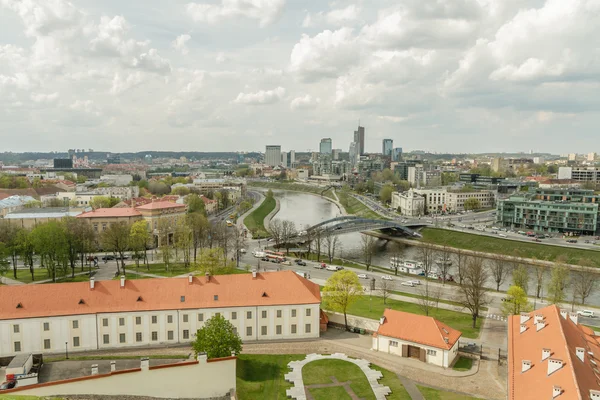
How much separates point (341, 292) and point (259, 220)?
3041 inches

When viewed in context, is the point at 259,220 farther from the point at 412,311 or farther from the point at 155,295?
the point at 155,295

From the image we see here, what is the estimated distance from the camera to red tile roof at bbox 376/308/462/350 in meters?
33.7

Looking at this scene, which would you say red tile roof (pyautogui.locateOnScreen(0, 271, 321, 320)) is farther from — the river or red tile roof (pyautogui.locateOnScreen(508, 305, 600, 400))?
the river

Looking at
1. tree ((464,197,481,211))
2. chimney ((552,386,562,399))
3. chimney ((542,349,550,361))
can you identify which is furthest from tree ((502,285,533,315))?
tree ((464,197,481,211))

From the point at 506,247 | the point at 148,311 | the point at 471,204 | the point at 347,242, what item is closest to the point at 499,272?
the point at 506,247

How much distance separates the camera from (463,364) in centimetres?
3388

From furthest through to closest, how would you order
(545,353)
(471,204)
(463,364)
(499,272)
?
1. (471,204)
2. (499,272)
3. (463,364)
4. (545,353)

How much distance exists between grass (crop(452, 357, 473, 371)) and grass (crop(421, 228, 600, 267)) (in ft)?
A: 157

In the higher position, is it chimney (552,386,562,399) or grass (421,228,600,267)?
chimney (552,386,562,399)

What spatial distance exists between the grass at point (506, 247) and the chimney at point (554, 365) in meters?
Answer: 58.4

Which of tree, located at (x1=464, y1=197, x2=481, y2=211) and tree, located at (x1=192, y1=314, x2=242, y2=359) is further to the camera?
tree, located at (x1=464, y1=197, x2=481, y2=211)

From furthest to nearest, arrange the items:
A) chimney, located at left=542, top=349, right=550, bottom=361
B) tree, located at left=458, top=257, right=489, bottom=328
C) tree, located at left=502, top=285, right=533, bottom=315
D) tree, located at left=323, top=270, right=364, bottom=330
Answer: tree, located at left=458, top=257, right=489, bottom=328
tree, located at left=502, top=285, right=533, bottom=315
tree, located at left=323, top=270, right=364, bottom=330
chimney, located at left=542, top=349, right=550, bottom=361

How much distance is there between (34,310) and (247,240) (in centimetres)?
5398

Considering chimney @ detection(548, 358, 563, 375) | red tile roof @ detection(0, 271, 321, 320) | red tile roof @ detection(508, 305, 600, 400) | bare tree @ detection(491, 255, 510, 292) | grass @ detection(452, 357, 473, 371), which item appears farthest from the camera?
bare tree @ detection(491, 255, 510, 292)
